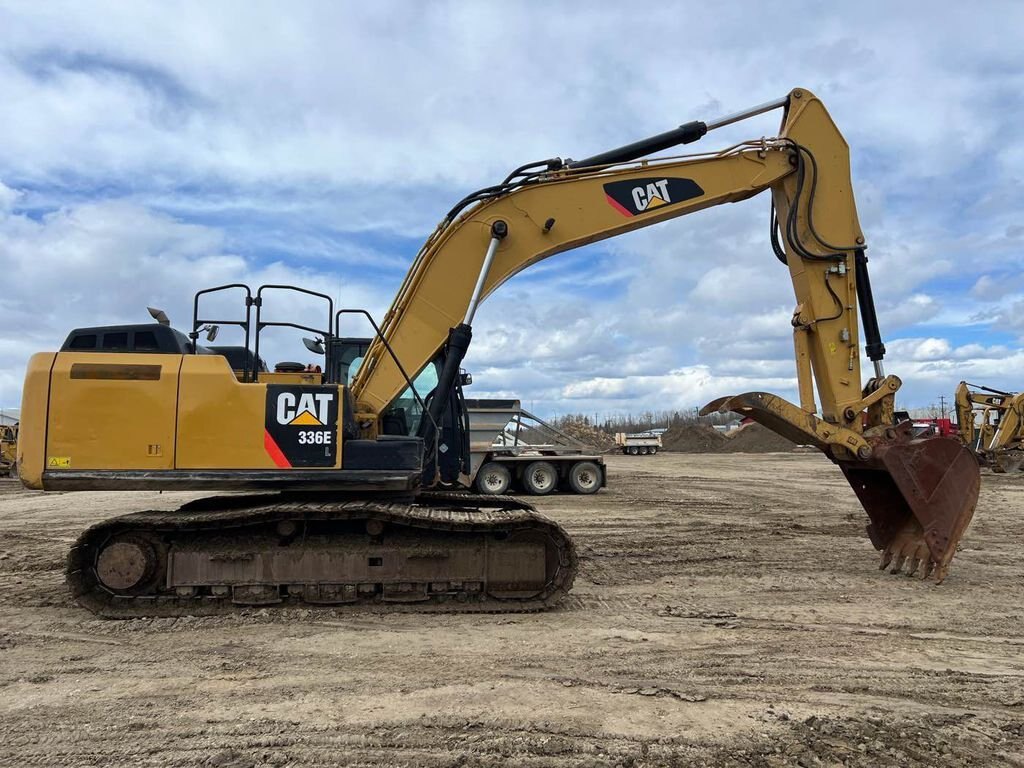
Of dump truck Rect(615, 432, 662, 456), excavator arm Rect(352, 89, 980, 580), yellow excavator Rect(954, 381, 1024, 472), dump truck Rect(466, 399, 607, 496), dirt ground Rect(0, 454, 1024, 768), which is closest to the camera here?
dirt ground Rect(0, 454, 1024, 768)

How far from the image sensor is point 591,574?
7.63 metres

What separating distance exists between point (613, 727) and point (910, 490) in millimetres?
4888

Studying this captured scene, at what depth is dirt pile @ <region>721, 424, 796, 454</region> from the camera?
47.8m

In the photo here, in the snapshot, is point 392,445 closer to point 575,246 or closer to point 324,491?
point 324,491

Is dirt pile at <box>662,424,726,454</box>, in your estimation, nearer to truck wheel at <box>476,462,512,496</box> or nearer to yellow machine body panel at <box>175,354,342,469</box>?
truck wheel at <box>476,462,512,496</box>

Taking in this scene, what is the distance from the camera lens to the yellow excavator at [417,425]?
577 centimetres

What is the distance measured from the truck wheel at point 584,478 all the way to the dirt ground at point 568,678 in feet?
33.4

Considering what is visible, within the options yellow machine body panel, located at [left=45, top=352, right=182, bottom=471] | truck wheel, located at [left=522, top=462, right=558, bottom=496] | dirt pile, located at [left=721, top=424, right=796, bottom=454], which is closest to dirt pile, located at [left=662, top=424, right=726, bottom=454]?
dirt pile, located at [left=721, top=424, right=796, bottom=454]

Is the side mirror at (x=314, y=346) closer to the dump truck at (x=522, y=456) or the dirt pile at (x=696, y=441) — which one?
the dump truck at (x=522, y=456)

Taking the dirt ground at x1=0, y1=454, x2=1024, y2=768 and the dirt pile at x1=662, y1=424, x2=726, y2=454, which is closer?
the dirt ground at x1=0, y1=454, x2=1024, y2=768

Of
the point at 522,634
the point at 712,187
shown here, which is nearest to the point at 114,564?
the point at 522,634

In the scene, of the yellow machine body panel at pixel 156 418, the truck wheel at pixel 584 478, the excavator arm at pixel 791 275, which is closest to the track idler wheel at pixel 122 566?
the yellow machine body panel at pixel 156 418

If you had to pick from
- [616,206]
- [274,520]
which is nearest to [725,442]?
[616,206]

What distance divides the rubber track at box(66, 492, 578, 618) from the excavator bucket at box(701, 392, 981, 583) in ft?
8.72
